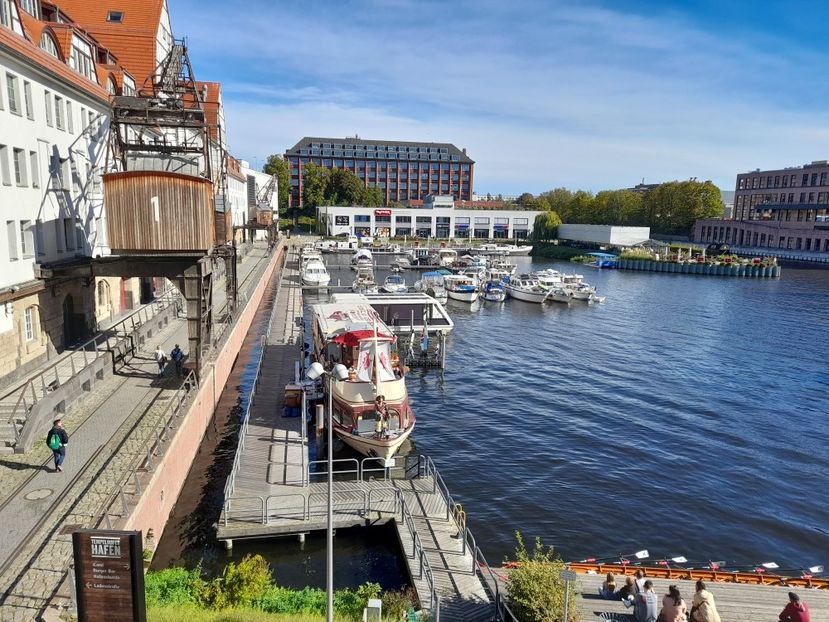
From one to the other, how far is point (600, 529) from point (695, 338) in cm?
3889

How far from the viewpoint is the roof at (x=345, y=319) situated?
28625 mm

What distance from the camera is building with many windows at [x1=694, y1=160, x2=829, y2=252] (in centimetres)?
13600

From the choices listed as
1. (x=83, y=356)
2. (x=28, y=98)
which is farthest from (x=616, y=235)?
(x=28, y=98)

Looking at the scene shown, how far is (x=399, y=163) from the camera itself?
194 metres

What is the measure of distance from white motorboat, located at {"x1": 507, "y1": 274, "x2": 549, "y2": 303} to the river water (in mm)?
12156

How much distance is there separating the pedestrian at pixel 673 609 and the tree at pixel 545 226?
14924 cm

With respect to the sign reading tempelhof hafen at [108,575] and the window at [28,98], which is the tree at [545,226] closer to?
the window at [28,98]

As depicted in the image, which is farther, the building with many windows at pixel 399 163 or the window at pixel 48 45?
the building with many windows at pixel 399 163

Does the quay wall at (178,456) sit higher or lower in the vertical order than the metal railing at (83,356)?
lower

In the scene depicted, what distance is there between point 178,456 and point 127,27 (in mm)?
42489

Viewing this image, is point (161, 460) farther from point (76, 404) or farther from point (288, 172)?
point (288, 172)

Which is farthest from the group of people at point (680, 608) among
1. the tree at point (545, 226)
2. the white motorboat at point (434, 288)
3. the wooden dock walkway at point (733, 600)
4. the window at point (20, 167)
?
the tree at point (545, 226)

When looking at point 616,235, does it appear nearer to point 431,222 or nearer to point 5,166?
point 431,222

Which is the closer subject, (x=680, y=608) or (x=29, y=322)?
(x=680, y=608)
